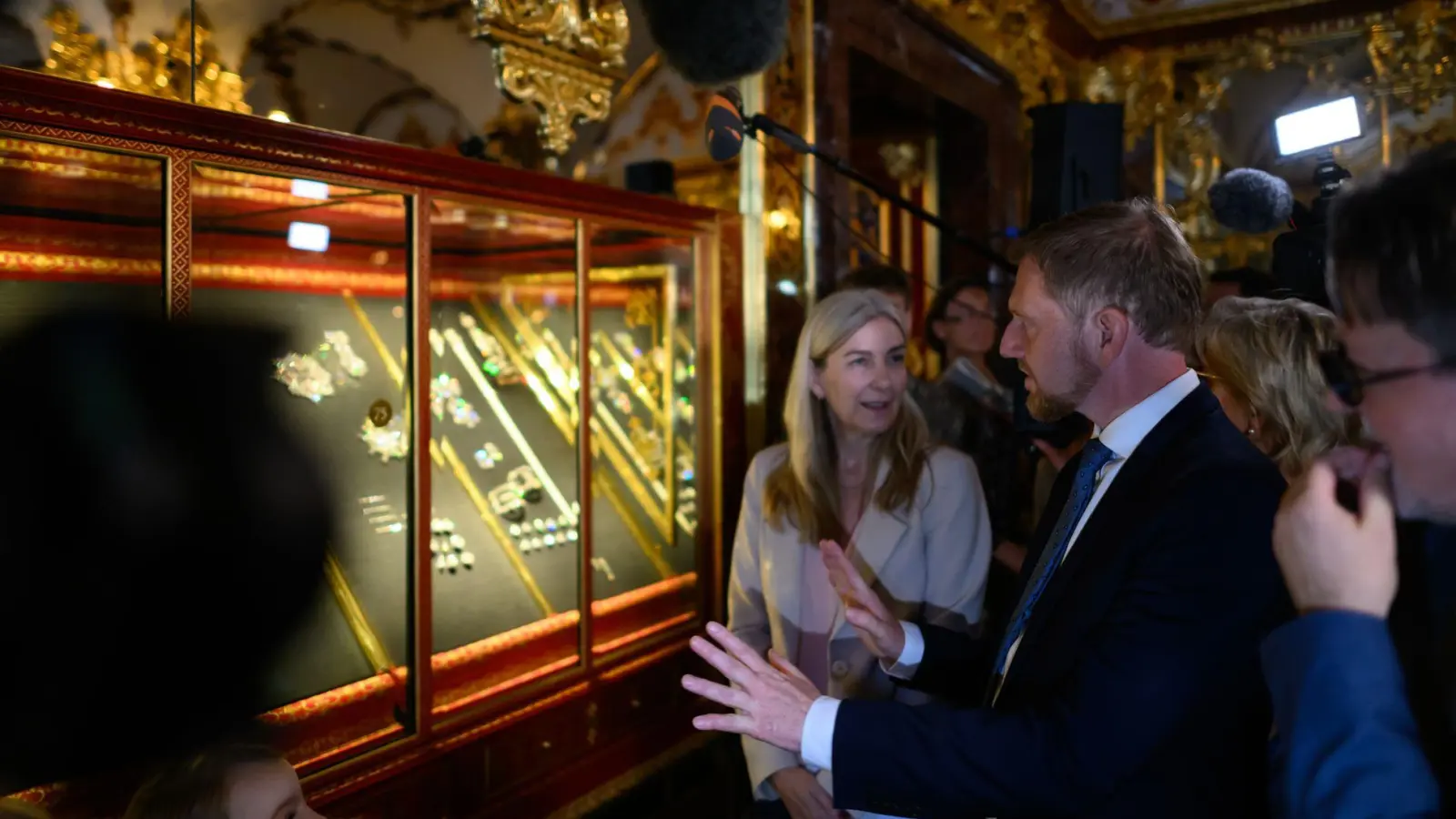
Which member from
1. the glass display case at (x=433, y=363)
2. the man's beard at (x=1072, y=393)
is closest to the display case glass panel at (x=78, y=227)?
the glass display case at (x=433, y=363)

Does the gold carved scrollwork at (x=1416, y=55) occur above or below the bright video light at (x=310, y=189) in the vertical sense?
above

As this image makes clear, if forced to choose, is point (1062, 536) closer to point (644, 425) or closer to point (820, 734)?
point (820, 734)

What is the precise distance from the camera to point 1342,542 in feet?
3.02

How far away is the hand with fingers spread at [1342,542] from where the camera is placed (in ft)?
2.98

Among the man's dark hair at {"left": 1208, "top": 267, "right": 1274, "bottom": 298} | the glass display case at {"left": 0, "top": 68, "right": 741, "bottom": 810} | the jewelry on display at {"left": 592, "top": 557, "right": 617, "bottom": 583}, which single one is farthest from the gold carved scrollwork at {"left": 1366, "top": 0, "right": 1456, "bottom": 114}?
the jewelry on display at {"left": 592, "top": 557, "right": 617, "bottom": 583}

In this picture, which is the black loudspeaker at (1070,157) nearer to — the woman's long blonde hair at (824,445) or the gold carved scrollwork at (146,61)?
the woman's long blonde hair at (824,445)

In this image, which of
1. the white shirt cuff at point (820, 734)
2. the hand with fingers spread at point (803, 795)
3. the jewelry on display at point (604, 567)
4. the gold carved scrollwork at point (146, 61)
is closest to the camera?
the white shirt cuff at point (820, 734)

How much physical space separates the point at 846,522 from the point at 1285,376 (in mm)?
1042

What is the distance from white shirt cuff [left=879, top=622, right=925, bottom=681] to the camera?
179 cm

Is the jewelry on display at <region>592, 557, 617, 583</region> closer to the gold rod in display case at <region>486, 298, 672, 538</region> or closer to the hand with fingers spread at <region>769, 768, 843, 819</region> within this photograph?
the gold rod in display case at <region>486, 298, 672, 538</region>

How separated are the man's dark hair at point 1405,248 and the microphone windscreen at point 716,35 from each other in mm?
1918

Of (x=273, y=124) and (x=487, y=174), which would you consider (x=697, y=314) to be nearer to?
(x=487, y=174)

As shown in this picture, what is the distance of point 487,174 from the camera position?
8.49 ft

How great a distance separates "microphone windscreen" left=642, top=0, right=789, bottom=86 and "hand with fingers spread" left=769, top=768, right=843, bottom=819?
184 cm
